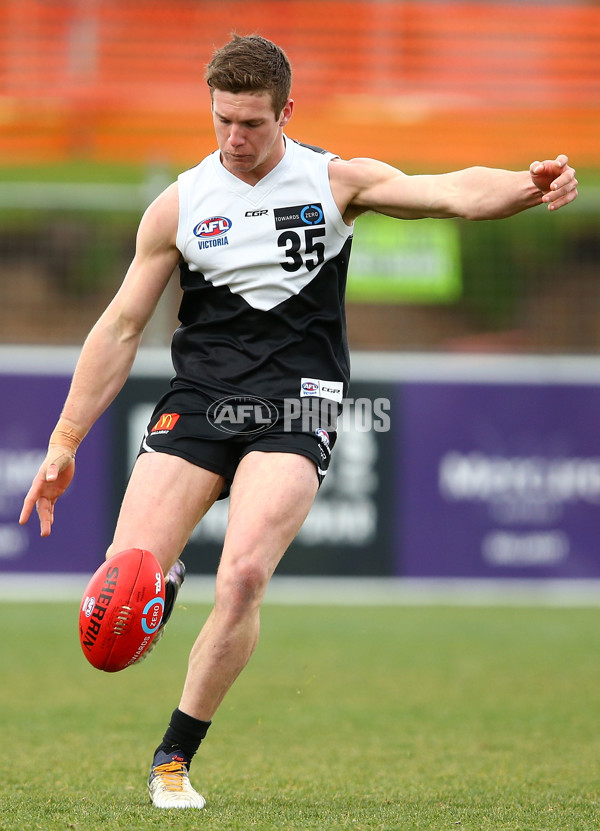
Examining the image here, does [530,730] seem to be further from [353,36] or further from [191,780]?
[353,36]

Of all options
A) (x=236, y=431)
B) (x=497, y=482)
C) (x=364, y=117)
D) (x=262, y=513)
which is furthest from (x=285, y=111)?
(x=364, y=117)

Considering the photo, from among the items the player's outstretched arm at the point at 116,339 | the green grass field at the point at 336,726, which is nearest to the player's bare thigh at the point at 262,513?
the player's outstretched arm at the point at 116,339

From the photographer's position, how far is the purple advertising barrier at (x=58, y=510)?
31.1 feet

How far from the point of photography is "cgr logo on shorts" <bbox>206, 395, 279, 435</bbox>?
3994 mm

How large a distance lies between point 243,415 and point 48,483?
69cm

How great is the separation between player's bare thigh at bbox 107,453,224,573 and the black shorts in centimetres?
5

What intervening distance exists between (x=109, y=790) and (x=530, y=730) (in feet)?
6.98

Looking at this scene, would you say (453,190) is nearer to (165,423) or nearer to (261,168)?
(261,168)

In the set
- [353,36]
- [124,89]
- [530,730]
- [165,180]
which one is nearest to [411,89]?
[353,36]

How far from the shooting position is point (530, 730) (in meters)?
5.39

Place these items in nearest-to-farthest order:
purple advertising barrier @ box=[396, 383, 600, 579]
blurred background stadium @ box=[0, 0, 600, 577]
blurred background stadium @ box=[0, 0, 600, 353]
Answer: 1. purple advertising barrier @ box=[396, 383, 600, 579]
2. blurred background stadium @ box=[0, 0, 600, 577]
3. blurred background stadium @ box=[0, 0, 600, 353]

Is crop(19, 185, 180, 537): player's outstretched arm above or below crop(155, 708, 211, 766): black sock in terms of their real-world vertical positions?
above

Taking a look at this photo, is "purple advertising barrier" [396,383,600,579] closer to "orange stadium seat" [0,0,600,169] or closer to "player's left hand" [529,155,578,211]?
"orange stadium seat" [0,0,600,169]

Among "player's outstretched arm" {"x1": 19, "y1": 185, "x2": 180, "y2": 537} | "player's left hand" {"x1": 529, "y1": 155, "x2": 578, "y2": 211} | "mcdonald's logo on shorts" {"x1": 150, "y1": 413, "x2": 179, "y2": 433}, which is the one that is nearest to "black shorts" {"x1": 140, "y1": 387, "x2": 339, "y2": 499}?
"mcdonald's logo on shorts" {"x1": 150, "y1": 413, "x2": 179, "y2": 433}
